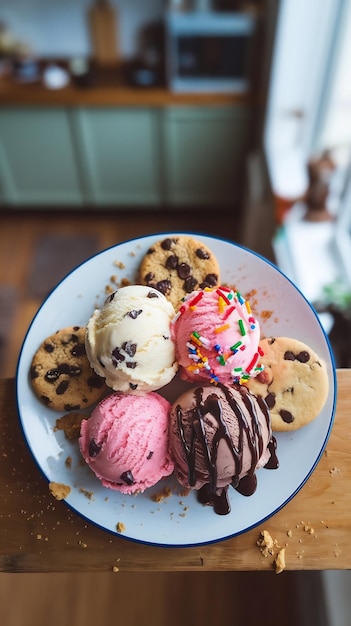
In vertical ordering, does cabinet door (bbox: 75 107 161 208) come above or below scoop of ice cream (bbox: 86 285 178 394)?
below

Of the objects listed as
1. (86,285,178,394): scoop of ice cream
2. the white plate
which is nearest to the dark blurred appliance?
the white plate

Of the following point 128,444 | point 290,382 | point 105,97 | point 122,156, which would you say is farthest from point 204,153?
point 128,444

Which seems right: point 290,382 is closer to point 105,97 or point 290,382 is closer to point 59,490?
point 59,490

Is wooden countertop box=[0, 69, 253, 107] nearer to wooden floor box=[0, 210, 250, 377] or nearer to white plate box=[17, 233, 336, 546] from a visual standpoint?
wooden floor box=[0, 210, 250, 377]

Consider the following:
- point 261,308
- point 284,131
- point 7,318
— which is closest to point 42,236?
point 7,318

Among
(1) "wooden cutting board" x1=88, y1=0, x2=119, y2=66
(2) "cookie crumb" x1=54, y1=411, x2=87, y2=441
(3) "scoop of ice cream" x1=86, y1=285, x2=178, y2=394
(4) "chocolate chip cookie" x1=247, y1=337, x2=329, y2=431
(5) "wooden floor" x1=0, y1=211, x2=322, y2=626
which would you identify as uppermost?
(3) "scoop of ice cream" x1=86, y1=285, x2=178, y2=394

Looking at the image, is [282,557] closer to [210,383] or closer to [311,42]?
[210,383]

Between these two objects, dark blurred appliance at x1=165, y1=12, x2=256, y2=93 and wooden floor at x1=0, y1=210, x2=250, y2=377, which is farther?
wooden floor at x1=0, y1=210, x2=250, y2=377
